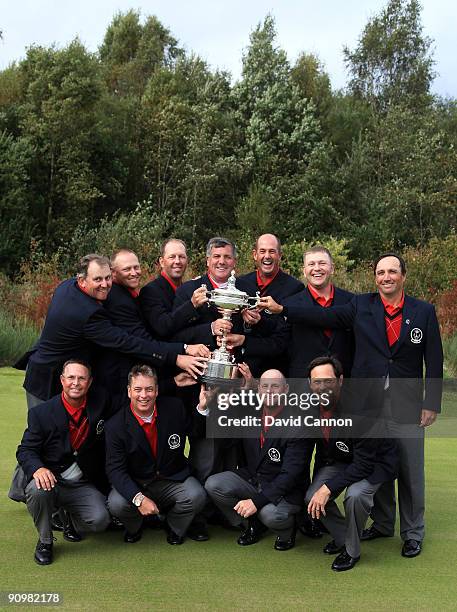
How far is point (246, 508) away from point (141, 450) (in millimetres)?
746

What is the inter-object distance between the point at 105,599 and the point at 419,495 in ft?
6.87

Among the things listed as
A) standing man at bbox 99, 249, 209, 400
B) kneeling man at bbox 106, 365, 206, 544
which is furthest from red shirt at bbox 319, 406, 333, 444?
standing man at bbox 99, 249, 209, 400

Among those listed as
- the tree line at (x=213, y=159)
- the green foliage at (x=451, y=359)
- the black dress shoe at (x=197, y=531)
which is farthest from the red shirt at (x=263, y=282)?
the tree line at (x=213, y=159)

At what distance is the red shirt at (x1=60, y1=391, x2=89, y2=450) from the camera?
5.10m

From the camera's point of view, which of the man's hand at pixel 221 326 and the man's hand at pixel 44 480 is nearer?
the man's hand at pixel 44 480

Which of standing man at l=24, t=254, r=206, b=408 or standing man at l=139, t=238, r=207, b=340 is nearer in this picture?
standing man at l=24, t=254, r=206, b=408

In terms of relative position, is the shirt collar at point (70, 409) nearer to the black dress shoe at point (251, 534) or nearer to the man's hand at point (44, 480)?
the man's hand at point (44, 480)

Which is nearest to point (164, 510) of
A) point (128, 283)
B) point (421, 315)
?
point (128, 283)

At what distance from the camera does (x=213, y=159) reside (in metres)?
31.0

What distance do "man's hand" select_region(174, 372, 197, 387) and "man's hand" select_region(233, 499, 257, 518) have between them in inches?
34.4

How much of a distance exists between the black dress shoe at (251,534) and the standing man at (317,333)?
3.25ft

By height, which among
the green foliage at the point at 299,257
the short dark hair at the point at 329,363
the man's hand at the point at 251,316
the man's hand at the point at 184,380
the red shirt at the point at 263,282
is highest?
the green foliage at the point at 299,257

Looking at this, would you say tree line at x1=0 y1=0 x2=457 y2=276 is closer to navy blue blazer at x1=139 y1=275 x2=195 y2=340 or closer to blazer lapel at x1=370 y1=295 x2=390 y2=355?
navy blue blazer at x1=139 y1=275 x2=195 y2=340

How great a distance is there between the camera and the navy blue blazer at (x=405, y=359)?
198 inches
